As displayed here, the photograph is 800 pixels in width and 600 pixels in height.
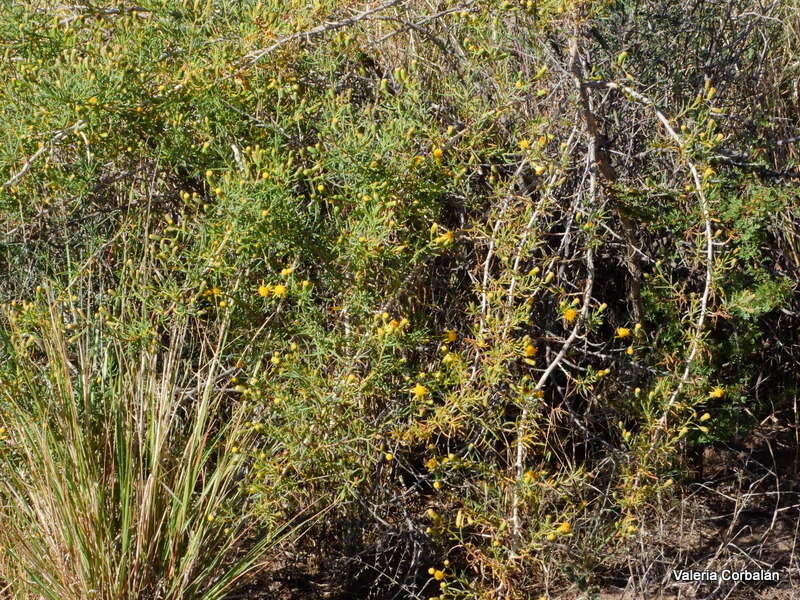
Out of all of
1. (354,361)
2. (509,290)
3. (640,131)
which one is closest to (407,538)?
(354,361)

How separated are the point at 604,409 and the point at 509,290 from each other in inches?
33.7

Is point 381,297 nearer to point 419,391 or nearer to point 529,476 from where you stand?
point 419,391

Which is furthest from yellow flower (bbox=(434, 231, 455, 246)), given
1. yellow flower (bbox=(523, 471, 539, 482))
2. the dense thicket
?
yellow flower (bbox=(523, 471, 539, 482))

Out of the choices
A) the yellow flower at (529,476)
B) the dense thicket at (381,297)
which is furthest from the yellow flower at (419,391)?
the yellow flower at (529,476)

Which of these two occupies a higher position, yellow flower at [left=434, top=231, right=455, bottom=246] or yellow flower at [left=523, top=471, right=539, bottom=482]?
yellow flower at [left=434, top=231, right=455, bottom=246]

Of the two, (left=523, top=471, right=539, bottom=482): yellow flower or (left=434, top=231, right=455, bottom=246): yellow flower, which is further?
(left=434, top=231, right=455, bottom=246): yellow flower

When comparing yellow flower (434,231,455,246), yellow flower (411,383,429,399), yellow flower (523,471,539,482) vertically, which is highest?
yellow flower (434,231,455,246)

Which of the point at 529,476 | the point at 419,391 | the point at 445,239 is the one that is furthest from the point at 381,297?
the point at 529,476

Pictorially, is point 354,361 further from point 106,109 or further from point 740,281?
point 740,281

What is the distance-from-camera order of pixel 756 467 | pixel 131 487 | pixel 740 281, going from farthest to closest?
1. pixel 756 467
2. pixel 740 281
3. pixel 131 487

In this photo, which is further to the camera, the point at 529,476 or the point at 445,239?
the point at 445,239

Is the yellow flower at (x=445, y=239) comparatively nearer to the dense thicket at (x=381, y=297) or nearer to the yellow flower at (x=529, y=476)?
the dense thicket at (x=381, y=297)

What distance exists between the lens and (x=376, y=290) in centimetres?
313

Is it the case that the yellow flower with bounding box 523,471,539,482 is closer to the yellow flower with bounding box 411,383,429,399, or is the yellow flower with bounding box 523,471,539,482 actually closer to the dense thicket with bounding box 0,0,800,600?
the dense thicket with bounding box 0,0,800,600
